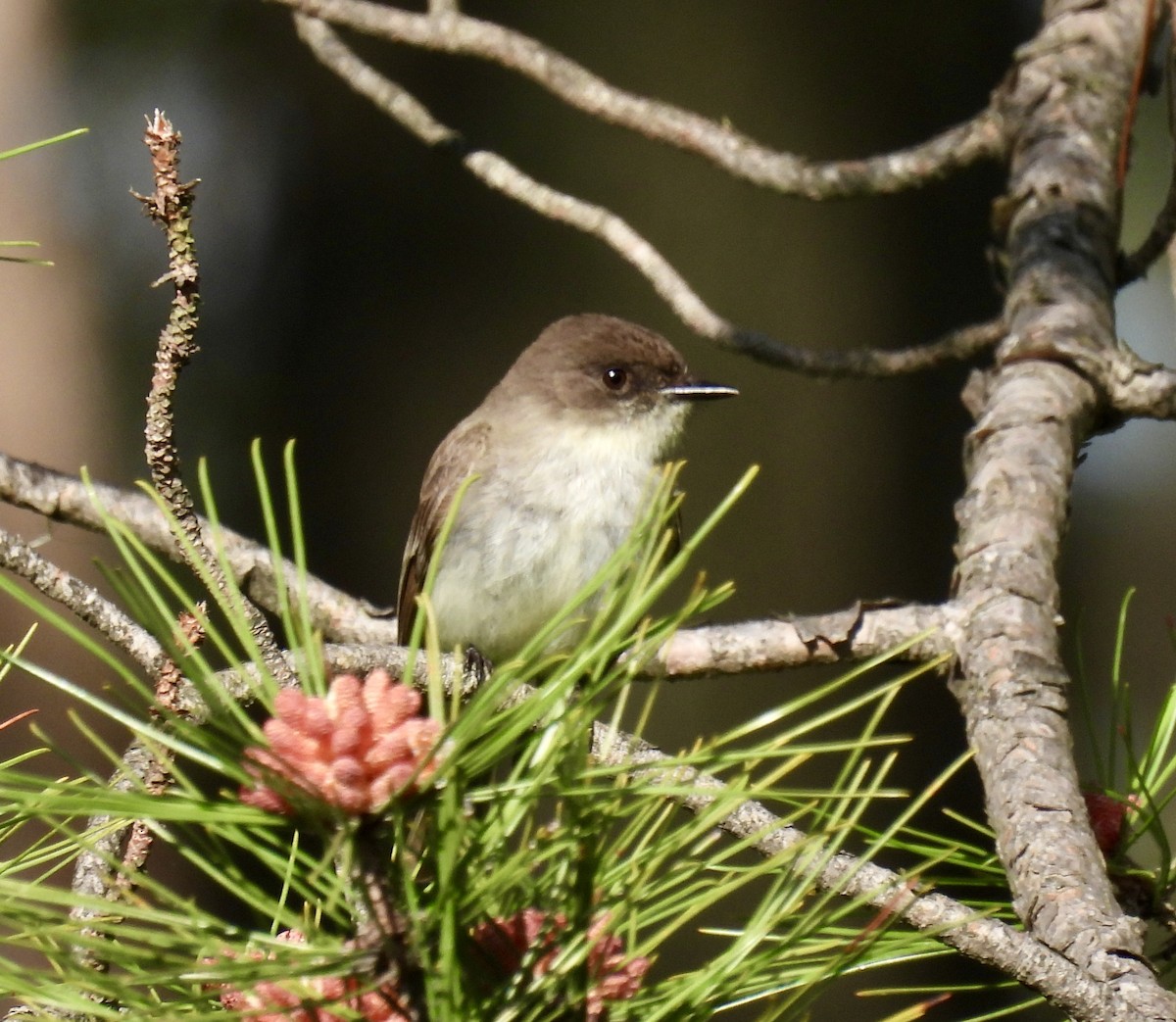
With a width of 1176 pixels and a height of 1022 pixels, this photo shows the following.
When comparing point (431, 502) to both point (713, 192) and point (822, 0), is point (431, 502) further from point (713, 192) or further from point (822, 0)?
point (822, 0)

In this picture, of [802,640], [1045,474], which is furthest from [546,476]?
[1045,474]

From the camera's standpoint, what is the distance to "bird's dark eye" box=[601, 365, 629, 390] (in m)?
4.29

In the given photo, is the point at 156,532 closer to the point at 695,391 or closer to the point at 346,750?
Answer: the point at 695,391

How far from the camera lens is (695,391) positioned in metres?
4.22

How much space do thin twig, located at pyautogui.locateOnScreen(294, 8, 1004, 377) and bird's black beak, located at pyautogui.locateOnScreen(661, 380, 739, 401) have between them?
439 millimetres

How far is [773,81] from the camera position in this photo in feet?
20.4

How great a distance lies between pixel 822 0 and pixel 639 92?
95cm

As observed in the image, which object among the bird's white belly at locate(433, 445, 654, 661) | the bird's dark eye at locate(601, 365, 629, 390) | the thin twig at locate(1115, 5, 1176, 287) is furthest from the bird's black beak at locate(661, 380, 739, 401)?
the thin twig at locate(1115, 5, 1176, 287)

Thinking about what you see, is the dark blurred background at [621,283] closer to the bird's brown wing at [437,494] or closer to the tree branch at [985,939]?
the bird's brown wing at [437,494]

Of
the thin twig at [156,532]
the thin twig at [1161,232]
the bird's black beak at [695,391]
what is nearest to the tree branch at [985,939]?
the thin twig at [156,532]

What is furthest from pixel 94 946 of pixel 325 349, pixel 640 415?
pixel 325 349

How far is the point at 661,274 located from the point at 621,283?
2441mm

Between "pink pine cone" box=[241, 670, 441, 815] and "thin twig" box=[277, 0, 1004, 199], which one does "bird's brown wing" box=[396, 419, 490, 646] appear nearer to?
"thin twig" box=[277, 0, 1004, 199]

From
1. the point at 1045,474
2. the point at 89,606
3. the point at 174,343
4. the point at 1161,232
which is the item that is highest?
the point at 1161,232
